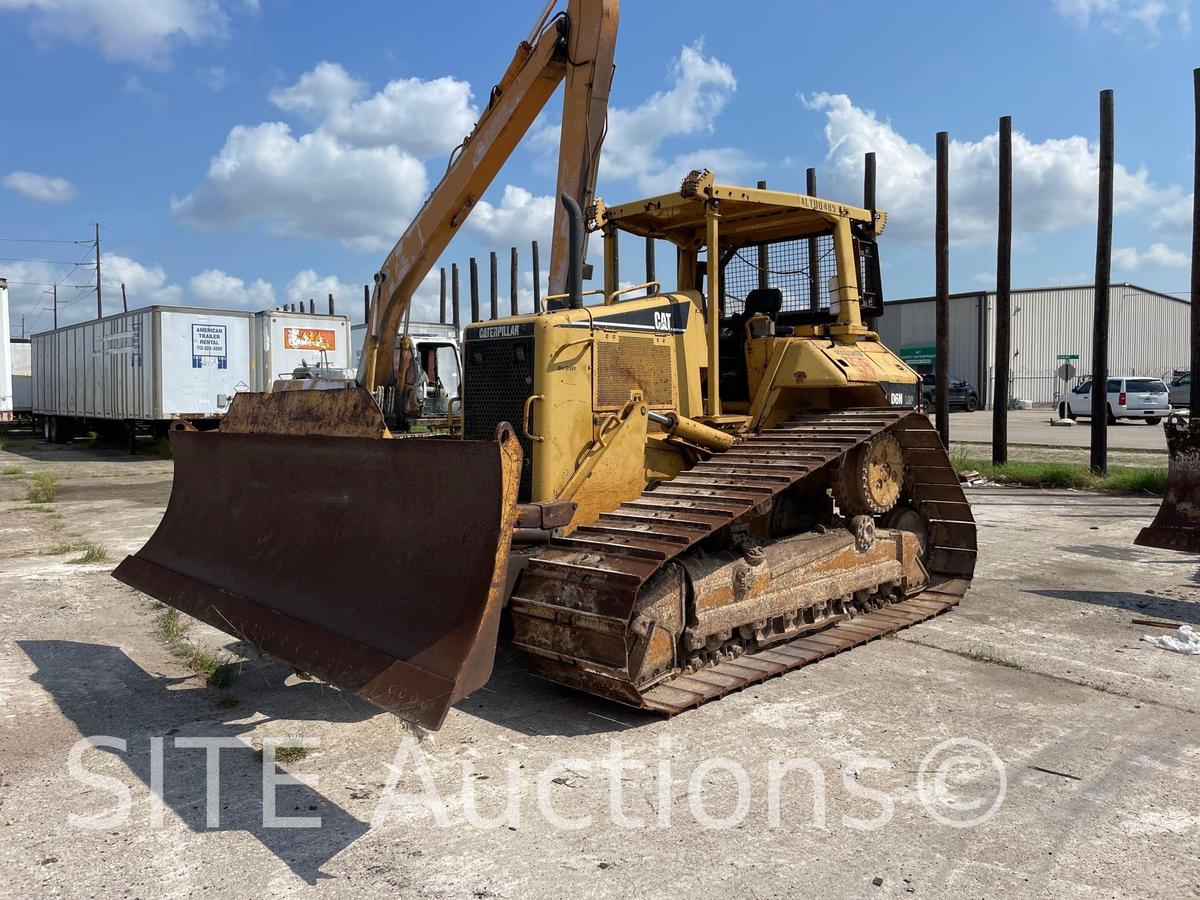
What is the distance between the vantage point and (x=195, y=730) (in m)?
4.42

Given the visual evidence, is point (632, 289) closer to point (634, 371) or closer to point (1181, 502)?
point (634, 371)

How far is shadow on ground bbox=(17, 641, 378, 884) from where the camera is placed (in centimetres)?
340

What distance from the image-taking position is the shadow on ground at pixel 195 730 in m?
3.40

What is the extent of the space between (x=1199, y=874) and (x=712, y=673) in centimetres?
232

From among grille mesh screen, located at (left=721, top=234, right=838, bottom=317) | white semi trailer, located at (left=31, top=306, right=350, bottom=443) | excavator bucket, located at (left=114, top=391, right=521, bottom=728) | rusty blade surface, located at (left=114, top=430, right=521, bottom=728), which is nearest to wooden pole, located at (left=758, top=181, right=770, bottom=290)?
grille mesh screen, located at (left=721, top=234, right=838, bottom=317)

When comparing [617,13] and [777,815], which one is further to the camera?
[617,13]

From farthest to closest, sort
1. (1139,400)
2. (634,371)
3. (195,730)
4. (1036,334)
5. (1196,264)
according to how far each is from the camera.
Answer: (1036,334), (1139,400), (1196,264), (634,371), (195,730)

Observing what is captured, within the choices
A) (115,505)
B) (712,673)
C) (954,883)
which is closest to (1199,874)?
(954,883)

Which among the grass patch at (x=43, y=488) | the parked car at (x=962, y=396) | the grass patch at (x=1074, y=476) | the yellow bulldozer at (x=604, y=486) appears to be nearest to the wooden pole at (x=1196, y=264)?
the grass patch at (x=1074, y=476)

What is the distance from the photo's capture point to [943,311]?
16.0m

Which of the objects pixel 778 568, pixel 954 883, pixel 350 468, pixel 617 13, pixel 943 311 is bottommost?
pixel 954 883

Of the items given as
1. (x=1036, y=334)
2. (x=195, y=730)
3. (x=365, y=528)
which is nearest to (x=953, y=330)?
(x=1036, y=334)

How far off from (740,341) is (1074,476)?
9111mm

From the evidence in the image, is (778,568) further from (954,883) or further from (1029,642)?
(954,883)
